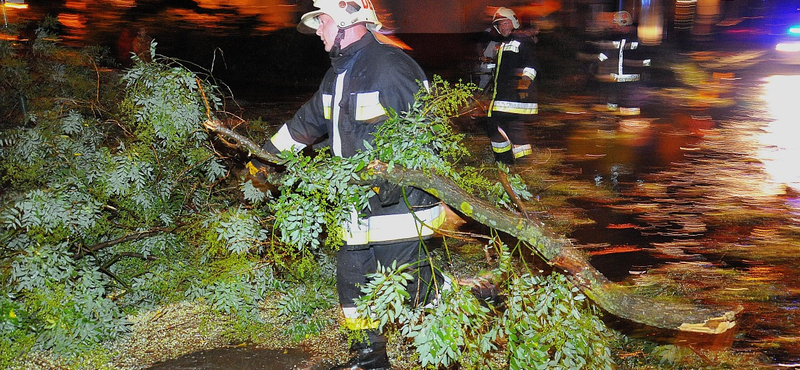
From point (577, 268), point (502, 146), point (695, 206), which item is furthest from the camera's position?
point (502, 146)

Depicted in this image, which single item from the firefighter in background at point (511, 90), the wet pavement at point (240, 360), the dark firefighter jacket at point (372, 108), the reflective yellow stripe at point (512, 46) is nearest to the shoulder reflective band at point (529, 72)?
the firefighter in background at point (511, 90)

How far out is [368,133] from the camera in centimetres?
270

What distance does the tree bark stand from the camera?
7.41 ft

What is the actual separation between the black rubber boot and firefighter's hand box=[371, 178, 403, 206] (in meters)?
0.72

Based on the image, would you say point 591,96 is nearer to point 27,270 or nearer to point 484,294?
point 484,294

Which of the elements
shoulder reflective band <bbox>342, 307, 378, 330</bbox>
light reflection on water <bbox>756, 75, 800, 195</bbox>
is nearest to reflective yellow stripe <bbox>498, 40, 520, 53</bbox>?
light reflection on water <bbox>756, 75, 800, 195</bbox>

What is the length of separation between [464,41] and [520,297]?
15.6 m

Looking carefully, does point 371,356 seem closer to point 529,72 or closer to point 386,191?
point 386,191

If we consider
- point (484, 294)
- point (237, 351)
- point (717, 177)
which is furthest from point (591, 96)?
point (237, 351)

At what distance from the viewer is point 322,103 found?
9.87 feet

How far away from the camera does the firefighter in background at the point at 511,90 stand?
6035 mm

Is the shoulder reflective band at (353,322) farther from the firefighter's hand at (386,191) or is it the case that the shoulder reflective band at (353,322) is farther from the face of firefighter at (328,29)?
the face of firefighter at (328,29)

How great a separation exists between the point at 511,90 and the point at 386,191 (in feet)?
12.6

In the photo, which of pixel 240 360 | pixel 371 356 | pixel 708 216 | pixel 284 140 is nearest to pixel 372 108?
pixel 284 140
